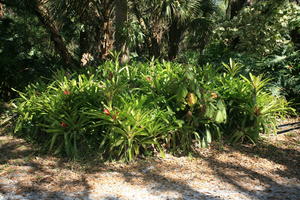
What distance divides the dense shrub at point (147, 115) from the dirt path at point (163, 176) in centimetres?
23

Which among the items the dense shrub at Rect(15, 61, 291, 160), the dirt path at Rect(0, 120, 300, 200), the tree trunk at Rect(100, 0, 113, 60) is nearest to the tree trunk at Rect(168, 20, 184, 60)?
the tree trunk at Rect(100, 0, 113, 60)

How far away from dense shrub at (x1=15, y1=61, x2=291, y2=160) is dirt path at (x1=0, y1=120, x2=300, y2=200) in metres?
0.23

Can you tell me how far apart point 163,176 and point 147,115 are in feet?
2.69

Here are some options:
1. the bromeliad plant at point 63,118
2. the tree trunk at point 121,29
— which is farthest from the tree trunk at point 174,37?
the bromeliad plant at point 63,118

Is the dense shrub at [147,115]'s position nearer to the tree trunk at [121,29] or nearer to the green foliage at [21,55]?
the tree trunk at [121,29]

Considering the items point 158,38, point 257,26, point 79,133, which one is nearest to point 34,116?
point 79,133

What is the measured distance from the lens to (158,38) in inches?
412

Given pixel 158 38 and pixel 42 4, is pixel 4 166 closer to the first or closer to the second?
pixel 42 4

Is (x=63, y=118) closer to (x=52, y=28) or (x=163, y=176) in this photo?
(x=163, y=176)

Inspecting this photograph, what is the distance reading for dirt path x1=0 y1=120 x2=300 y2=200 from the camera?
307cm

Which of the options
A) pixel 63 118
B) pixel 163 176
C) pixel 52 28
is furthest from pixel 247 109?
pixel 52 28

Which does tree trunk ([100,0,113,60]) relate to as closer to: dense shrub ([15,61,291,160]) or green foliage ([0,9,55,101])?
dense shrub ([15,61,291,160])

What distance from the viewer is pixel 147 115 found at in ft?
13.0

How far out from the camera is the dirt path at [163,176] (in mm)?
3068
